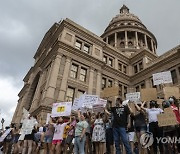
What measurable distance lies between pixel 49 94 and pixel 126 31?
92.6ft

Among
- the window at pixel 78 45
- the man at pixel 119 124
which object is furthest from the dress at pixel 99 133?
the window at pixel 78 45

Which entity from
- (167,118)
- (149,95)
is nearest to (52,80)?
(149,95)

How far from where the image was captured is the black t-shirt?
5.97 m

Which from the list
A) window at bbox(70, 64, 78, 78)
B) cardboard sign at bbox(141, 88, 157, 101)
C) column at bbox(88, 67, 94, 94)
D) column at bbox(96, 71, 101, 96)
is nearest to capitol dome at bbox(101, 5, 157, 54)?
column at bbox(96, 71, 101, 96)

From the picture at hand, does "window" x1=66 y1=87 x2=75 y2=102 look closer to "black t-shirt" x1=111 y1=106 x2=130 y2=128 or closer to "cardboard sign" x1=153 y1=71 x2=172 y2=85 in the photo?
"cardboard sign" x1=153 y1=71 x2=172 y2=85

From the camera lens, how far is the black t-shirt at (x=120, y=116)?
5.97m

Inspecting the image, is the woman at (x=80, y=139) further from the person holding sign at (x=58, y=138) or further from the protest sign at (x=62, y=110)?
the protest sign at (x=62, y=110)

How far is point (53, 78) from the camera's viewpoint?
65.4ft

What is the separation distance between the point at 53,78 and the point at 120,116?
1470 cm

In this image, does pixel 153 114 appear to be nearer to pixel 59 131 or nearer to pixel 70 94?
pixel 59 131

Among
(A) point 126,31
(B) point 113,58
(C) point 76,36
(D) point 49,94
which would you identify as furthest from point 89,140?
(A) point 126,31

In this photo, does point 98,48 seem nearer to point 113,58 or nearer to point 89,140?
point 113,58

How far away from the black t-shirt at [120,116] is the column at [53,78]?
44.3 feet

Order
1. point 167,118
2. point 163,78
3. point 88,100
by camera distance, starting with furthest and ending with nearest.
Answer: point 88,100
point 163,78
point 167,118
